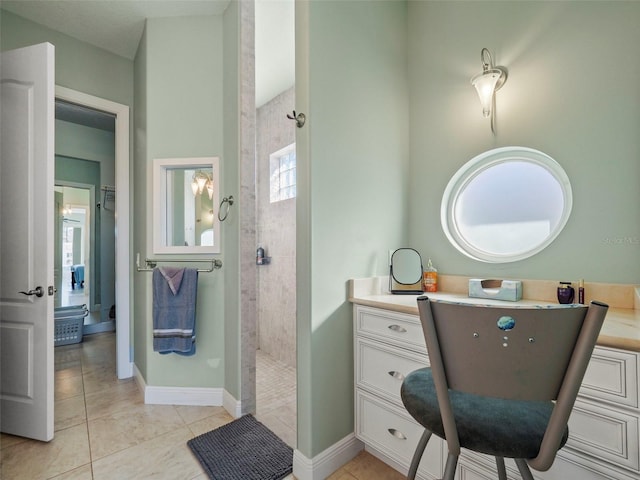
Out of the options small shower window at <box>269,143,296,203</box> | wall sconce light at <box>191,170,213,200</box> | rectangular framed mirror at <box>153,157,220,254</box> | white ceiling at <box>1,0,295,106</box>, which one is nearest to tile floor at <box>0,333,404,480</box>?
rectangular framed mirror at <box>153,157,220,254</box>

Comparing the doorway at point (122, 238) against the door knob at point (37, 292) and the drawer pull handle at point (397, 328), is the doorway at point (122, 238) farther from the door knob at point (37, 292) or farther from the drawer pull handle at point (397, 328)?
the drawer pull handle at point (397, 328)

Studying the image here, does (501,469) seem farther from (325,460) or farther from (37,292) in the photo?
(37,292)

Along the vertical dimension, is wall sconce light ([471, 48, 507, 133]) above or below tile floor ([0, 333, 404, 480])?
above

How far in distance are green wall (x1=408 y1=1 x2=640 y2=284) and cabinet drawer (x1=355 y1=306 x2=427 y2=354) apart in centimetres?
67

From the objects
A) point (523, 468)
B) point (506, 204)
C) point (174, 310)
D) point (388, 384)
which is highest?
point (506, 204)

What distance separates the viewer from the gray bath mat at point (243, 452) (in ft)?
4.94

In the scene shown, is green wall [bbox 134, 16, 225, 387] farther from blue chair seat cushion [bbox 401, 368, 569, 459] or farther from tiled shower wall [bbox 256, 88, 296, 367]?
blue chair seat cushion [bbox 401, 368, 569, 459]

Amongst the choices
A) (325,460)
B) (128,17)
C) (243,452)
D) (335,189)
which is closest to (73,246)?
(128,17)

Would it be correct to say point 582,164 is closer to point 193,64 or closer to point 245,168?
point 245,168

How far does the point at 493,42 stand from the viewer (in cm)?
172

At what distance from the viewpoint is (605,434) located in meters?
0.91

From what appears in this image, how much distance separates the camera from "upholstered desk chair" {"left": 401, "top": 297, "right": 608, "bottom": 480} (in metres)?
0.64

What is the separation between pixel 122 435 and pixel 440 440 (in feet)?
6.06

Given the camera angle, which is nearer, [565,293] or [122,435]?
[565,293]
